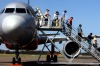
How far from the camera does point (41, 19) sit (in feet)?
66.5

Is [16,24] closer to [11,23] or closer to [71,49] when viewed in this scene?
[11,23]

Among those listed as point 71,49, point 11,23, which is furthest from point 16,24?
point 71,49

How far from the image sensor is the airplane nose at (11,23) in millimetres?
15484

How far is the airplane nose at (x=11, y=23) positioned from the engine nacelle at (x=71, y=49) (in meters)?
7.18

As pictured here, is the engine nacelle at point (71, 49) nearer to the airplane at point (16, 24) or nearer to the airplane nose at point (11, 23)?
the airplane at point (16, 24)

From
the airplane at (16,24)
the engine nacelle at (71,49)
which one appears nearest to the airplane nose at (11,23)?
the airplane at (16,24)

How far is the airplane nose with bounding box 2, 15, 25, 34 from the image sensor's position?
50.8 ft

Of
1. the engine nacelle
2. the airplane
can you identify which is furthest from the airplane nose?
the engine nacelle

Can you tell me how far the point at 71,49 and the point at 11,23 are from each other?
28.2ft

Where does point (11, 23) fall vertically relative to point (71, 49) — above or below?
above

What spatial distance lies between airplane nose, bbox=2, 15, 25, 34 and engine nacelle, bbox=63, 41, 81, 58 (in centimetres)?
718

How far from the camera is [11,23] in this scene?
51.0 ft

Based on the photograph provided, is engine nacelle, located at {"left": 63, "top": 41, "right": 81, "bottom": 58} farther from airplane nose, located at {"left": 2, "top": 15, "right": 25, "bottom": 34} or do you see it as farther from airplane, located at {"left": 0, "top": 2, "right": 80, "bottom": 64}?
airplane nose, located at {"left": 2, "top": 15, "right": 25, "bottom": 34}

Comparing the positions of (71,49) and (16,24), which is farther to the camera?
(71,49)
